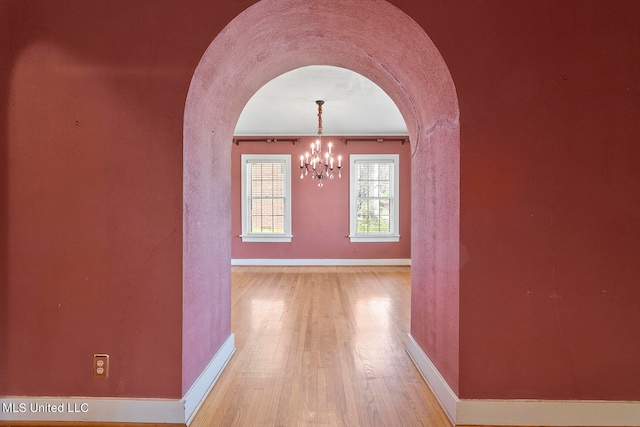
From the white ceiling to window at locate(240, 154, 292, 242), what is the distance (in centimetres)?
62

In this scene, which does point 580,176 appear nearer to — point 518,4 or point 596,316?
point 596,316

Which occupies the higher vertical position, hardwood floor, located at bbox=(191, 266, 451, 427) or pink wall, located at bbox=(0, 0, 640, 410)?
pink wall, located at bbox=(0, 0, 640, 410)

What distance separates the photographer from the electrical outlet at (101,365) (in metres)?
1.76

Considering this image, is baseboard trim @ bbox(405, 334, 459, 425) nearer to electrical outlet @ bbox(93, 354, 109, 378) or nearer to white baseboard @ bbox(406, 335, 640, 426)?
white baseboard @ bbox(406, 335, 640, 426)

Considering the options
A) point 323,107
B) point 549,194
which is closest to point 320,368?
point 549,194

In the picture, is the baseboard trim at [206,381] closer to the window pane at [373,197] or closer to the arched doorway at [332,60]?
the arched doorway at [332,60]

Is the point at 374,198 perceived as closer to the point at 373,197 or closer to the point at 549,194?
the point at 373,197

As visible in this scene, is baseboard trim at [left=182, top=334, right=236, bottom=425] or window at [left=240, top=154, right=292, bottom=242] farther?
window at [left=240, top=154, right=292, bottom=242]

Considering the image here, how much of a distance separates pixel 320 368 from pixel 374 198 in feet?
16.5

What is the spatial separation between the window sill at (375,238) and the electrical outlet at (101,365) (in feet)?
18.2

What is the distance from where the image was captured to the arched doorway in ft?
5.91

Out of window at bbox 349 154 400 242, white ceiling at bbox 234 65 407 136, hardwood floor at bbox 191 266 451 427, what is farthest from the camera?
window at bbox 349 154 400 242

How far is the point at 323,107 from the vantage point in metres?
5.27

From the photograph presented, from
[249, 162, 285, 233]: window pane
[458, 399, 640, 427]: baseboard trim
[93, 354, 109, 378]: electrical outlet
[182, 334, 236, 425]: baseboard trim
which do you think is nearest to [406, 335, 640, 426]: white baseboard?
[458, 399, 640, 427]: baseboard trim
